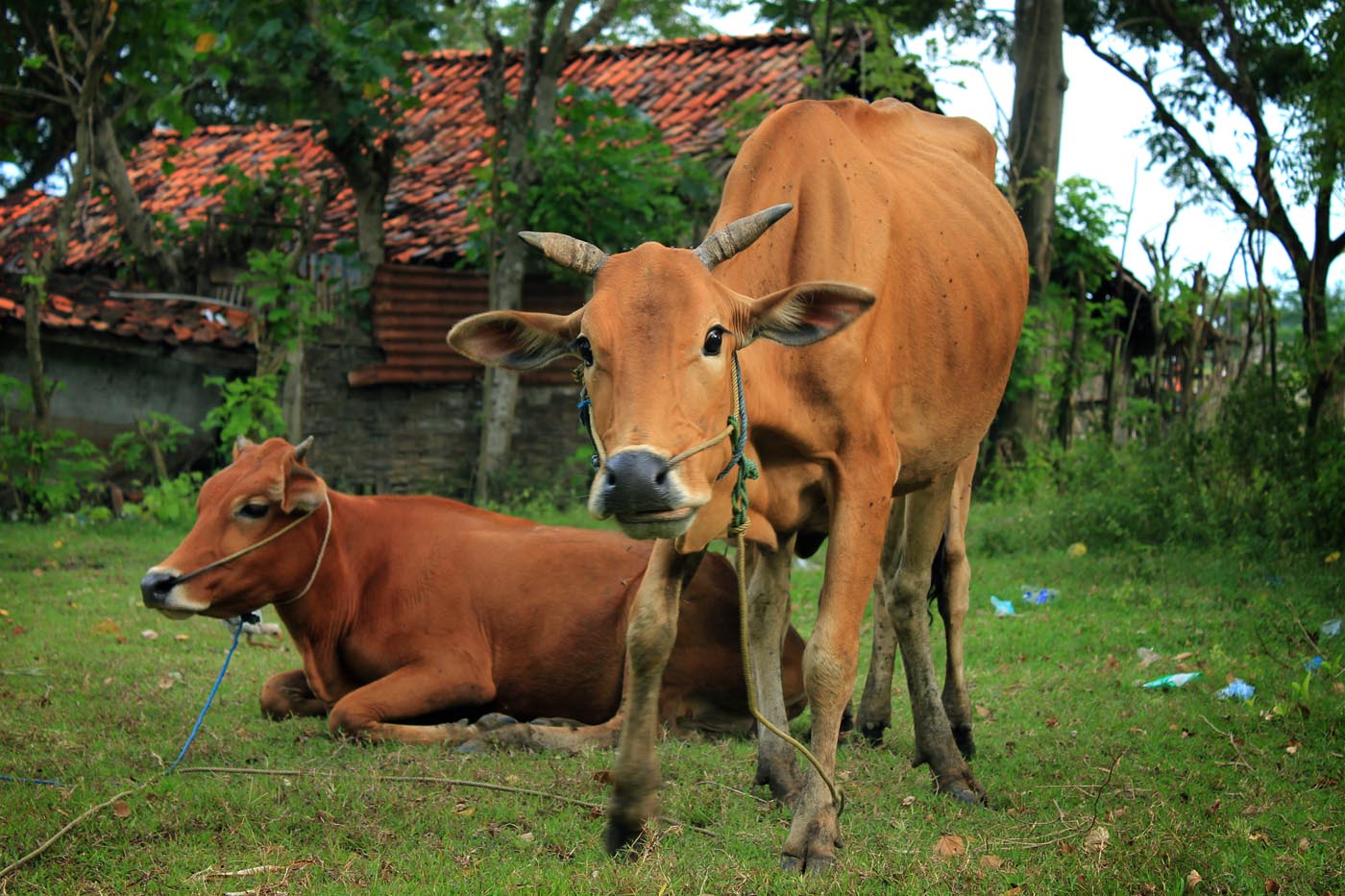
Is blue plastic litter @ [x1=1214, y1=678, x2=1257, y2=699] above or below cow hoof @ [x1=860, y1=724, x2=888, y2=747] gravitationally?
above

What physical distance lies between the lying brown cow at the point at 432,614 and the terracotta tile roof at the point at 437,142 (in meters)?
7.88

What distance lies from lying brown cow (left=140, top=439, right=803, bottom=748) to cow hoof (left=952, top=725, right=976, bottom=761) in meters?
0.72

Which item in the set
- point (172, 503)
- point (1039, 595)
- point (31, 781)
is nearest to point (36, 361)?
point (172, 503)

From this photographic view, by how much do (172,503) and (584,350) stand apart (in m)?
8.93

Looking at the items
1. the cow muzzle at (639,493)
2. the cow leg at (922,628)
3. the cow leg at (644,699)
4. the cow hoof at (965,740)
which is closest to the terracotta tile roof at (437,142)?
the cow leg at (922,628)

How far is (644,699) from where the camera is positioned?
414 cm

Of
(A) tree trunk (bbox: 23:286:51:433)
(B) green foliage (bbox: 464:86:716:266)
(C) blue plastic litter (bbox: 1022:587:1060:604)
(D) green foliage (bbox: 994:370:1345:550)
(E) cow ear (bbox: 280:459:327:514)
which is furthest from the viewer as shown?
(B) green foliage (bbox: 464:86:716:266)

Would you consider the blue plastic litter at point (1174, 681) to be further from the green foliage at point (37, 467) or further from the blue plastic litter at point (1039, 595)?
the green foliage at point (37, 467)

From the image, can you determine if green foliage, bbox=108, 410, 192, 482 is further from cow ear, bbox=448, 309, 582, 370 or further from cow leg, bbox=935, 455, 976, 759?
cow ear, bbox=448, 309, 582, 370

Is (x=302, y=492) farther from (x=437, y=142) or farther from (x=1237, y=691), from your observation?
(x=437, y=142)

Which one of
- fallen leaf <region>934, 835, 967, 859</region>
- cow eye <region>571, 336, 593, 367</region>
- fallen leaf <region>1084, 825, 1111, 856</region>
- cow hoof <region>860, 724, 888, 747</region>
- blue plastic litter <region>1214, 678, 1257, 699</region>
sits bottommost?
cow hoof <region>860, 724, 888, 747</region>

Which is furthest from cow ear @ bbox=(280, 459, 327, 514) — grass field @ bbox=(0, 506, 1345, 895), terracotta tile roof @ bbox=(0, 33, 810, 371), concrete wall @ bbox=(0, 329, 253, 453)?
concrete wall @ bbox=(0, 329, 253, 453)

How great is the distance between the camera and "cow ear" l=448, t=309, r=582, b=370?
3.93m

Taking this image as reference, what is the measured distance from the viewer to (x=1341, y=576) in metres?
7.53
